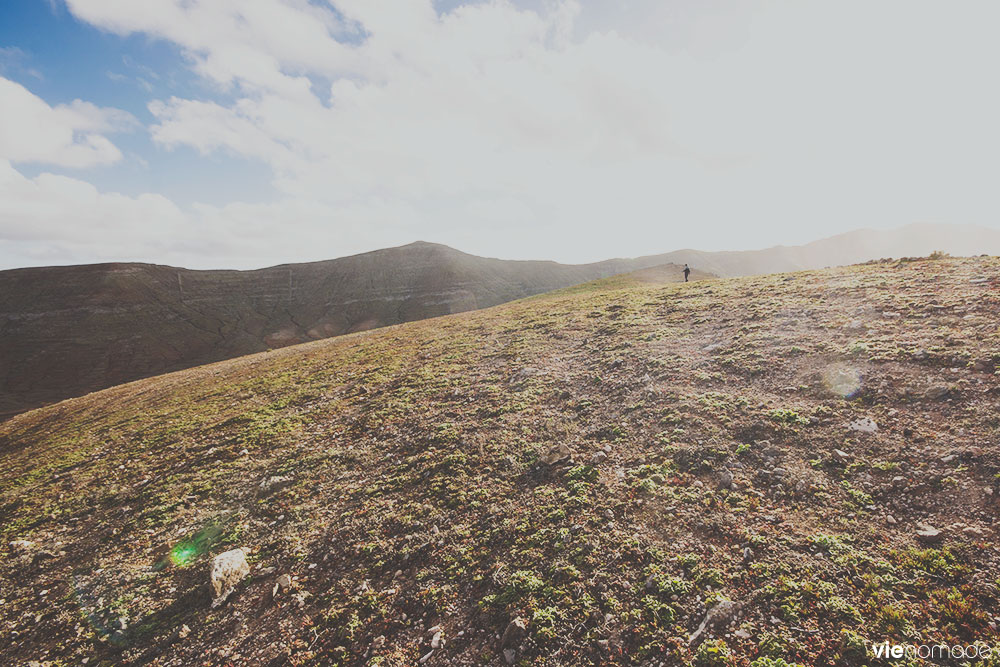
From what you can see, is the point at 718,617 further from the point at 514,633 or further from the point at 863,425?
the point at 863,425

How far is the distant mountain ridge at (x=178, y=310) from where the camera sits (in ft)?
397

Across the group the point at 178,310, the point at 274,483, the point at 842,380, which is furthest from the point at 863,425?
the point at 178,310

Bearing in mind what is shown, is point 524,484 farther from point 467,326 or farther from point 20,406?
point 20,406

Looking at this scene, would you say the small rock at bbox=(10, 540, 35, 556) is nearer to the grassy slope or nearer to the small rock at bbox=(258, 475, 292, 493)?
the grassy slope

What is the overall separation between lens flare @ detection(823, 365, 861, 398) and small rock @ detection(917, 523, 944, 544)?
4.89m

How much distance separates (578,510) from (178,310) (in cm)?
20508

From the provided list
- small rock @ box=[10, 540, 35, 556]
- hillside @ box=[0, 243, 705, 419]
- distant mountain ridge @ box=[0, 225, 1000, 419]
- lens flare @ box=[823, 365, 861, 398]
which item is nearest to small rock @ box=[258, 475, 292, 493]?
small rock @ box=[10, 540, 35, 556]

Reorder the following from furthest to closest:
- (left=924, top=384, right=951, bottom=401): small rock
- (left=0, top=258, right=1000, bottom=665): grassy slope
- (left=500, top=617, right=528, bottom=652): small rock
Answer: (left=924, top=384, right=951, bottom=401): small rock
(left=500, top=617, right=528, bottom=652): small rock
(left=0, top=258, right=1000, bottom=665): grassy slope

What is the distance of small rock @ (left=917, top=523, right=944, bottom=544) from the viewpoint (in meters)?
6.20

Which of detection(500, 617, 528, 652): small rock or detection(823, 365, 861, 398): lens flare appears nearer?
detection(500, 617, 528, 652): small rock

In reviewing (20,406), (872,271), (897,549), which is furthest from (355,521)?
(20,406)

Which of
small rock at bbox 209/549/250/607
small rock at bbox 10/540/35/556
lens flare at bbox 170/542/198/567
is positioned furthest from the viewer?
small rock at bbox 10/540/35/556

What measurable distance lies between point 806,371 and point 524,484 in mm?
9992

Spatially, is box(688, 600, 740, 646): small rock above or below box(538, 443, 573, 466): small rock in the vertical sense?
below
